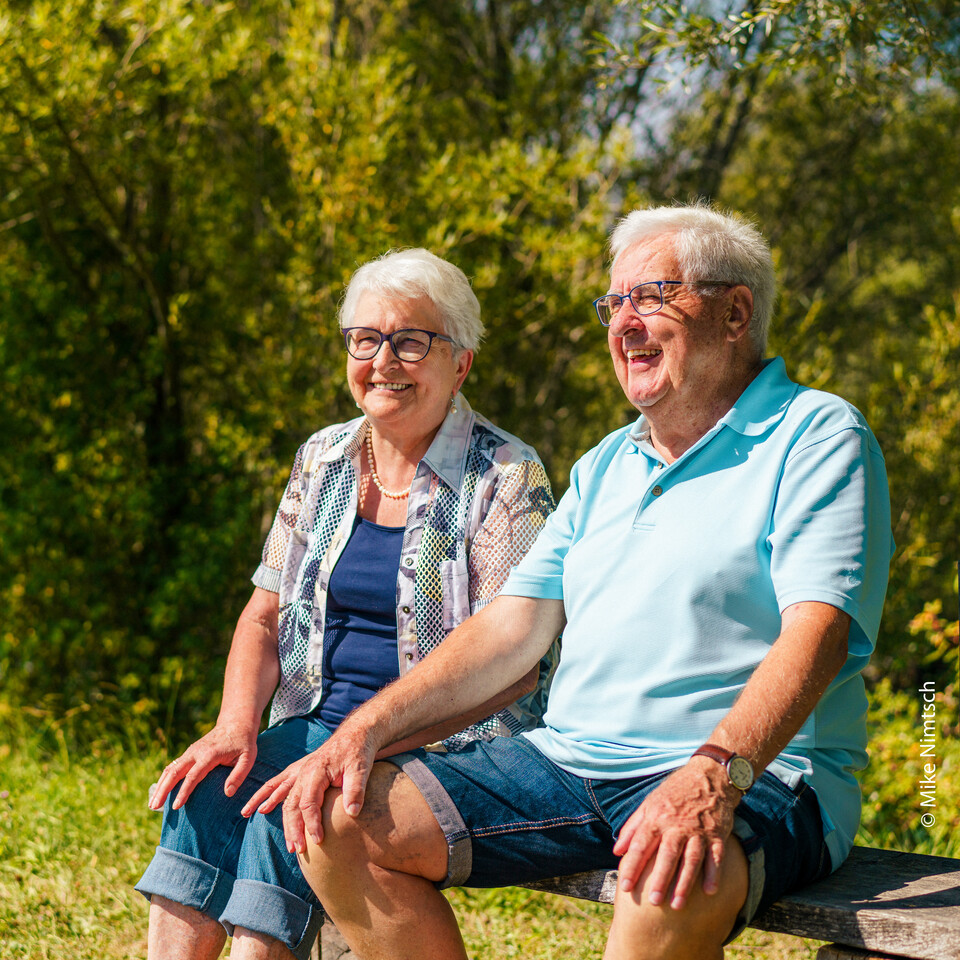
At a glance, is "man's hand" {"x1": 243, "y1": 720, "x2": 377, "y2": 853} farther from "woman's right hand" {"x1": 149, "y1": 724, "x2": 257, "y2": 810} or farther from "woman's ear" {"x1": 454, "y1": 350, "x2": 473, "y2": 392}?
"woman's ear" {"x1": 454, "y1": 350, "x2": 473, "y2": 392}

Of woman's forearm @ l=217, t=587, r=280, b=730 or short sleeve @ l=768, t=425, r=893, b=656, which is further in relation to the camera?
woman's forearm @ l=217, t=587, r=280, b=730

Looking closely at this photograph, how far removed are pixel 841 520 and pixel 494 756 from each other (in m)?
0.82

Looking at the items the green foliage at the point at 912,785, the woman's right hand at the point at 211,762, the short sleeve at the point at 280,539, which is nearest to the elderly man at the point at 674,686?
the woman's right hand at the point at 211,762

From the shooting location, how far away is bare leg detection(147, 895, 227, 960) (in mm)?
2092

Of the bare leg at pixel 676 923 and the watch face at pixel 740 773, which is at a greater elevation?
the watch face at pixel 740 773

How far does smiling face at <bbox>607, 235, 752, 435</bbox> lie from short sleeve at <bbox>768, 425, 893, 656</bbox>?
0.92 ft

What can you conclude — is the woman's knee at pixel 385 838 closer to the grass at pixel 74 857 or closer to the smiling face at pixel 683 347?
the smiling face at pixel 683 347

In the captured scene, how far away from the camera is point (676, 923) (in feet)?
4.96

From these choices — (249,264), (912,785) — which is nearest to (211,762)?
(912,785)

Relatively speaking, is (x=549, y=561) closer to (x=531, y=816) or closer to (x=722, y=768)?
(x=531, y=816)

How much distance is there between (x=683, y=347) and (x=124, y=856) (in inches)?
100

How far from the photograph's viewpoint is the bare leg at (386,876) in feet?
5.89

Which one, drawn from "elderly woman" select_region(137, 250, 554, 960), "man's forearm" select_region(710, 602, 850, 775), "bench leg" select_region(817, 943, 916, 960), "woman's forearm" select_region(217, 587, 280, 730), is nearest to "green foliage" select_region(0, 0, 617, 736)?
"elderly woman" select_region(137, 250, 554, 960)

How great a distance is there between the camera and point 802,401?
1956 mm
